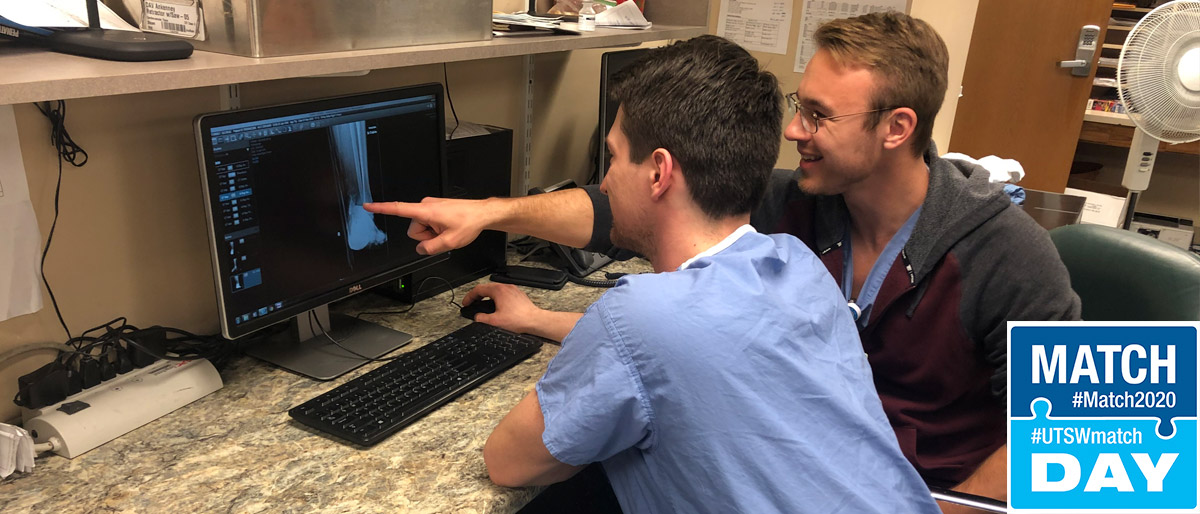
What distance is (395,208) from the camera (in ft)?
4.68

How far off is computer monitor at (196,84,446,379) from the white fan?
8.24 feet

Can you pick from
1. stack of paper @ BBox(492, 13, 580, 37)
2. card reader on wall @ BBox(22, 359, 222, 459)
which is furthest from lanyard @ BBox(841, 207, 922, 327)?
card reader on wall @ BBox(22, 359, 222, 459)

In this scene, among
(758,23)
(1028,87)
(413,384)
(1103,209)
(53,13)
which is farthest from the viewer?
(1028,87)

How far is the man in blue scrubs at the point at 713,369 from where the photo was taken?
942 millimetres

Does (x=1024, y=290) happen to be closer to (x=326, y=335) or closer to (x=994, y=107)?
(x=326, y=335)

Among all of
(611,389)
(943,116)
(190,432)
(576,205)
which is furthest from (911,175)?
(943,116)

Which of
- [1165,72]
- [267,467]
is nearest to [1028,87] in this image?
[1165,72]

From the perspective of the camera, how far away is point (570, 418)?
98cm

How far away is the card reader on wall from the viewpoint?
3.69ft

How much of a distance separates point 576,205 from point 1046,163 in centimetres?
357

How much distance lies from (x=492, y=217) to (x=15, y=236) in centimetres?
74

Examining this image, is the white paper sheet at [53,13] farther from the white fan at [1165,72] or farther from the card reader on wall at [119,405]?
the white fan at [1165,72]

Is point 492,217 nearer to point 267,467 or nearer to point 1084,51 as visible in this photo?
point 267,467

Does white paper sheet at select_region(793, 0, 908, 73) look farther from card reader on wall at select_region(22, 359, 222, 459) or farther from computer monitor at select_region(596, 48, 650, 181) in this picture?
card reader on wall at select_region(22, 359, 222, 459)
